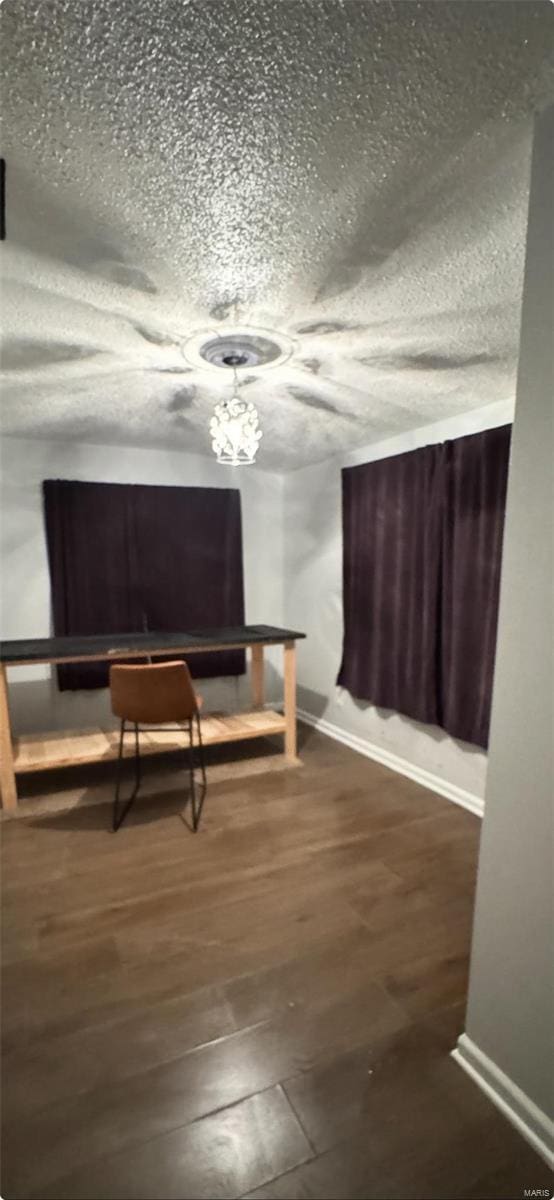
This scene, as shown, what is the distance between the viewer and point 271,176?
1004 mm

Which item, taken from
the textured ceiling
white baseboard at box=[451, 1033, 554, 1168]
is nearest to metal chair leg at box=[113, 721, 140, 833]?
white baseboard at box=[451, 1033, 554, 1168]

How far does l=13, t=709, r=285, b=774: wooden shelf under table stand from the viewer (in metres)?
2.63

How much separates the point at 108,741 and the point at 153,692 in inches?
30.4

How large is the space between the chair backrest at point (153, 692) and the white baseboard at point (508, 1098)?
5.20 feet

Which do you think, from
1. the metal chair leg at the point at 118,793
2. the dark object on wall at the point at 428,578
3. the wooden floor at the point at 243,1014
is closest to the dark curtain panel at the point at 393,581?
the dark object on wall at the point at 428,578

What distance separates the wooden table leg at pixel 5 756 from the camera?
2.44m

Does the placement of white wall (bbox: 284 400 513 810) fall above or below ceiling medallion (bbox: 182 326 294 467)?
below

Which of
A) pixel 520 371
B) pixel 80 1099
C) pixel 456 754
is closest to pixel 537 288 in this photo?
pixel 520 371

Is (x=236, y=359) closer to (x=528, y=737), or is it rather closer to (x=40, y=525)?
(x=528, y=737)

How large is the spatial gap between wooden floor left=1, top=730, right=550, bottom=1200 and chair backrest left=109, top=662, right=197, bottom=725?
1.85 ft

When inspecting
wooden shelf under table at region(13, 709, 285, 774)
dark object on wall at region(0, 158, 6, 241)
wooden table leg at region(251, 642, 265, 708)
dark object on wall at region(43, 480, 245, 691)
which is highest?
dark object on wall at region(0, 158, 6, 241)

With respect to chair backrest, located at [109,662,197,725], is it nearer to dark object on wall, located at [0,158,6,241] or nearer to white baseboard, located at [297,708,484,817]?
white baseboard, located at [297,708,484,817]

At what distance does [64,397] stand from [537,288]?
6.96ft

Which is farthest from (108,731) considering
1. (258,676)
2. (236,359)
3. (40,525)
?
(236,359)
